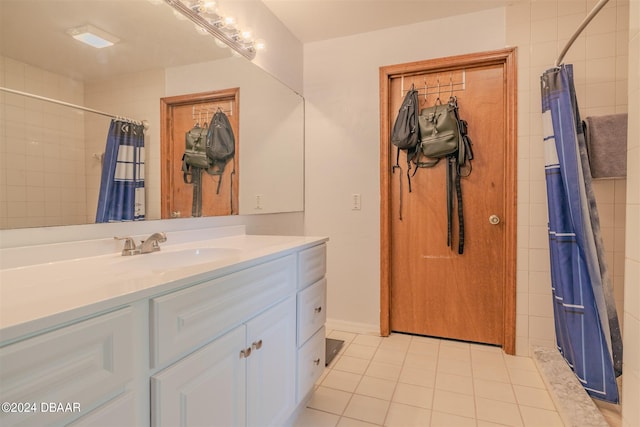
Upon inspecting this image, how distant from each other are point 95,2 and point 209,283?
1092mm

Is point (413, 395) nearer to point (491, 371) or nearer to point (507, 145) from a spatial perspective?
point (491, 371)

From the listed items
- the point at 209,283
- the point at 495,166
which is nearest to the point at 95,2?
the point at 209,283

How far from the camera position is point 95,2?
1.18 meters

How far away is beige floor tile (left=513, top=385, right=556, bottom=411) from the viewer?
5.40ft

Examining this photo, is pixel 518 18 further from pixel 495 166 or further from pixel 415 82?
pixel 495 166

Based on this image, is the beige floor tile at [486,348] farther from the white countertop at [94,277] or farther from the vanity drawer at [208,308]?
the vanity drawer at [208,308]

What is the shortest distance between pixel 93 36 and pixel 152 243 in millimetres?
778

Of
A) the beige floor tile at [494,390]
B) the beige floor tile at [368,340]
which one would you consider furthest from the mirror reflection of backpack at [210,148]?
the beige floor tile at [494,390]

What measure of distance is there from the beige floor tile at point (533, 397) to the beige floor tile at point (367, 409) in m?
0.70

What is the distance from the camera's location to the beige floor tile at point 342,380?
1819mm

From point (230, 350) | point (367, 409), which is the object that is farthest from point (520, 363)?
point (230, 350)

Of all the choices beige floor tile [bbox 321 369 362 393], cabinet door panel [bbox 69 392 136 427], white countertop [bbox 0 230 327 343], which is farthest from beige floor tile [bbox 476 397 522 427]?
cabinet door panel [bbox 69 392 136 427]

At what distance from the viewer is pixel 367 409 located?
1.62 metres

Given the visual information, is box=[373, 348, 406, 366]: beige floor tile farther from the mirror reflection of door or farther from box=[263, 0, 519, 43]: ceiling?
box=[263, 0, 519, 43]: ceiling
